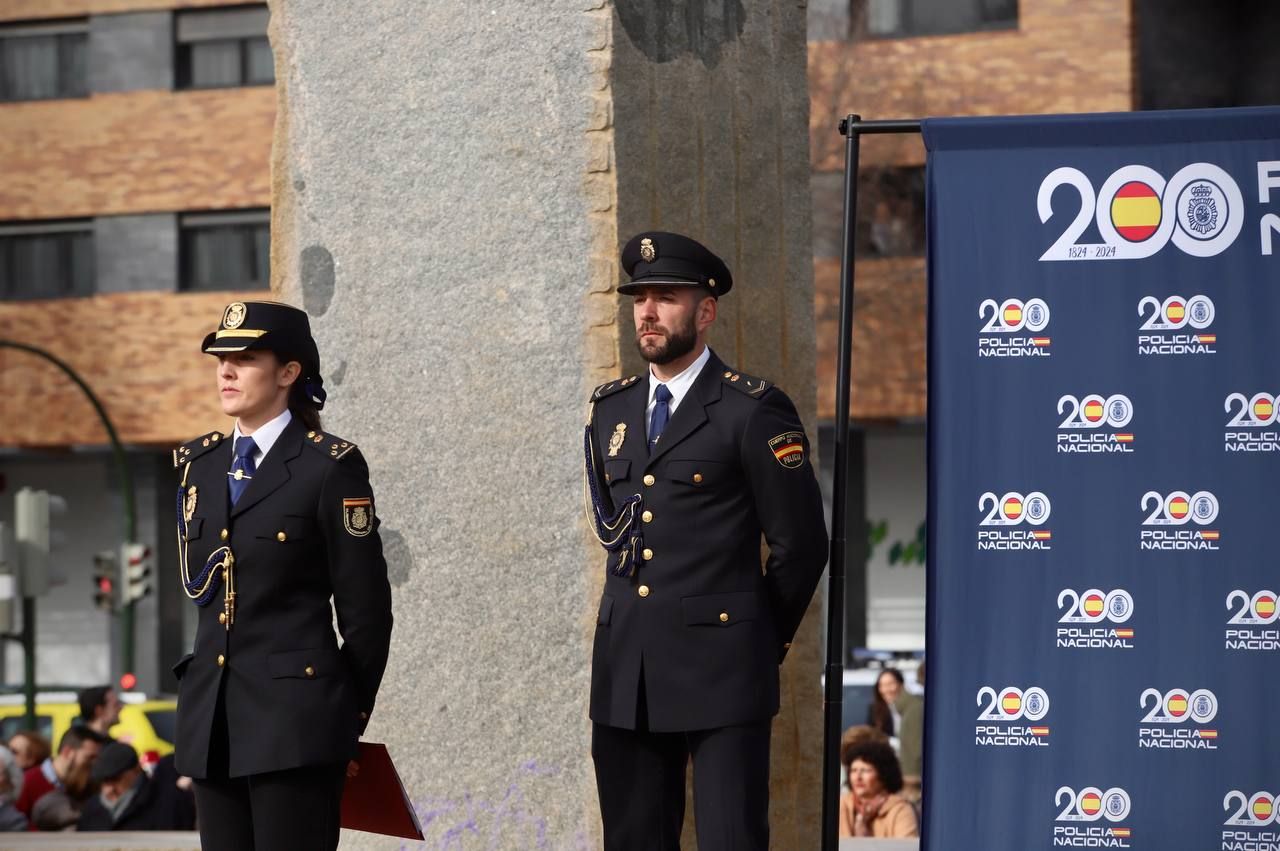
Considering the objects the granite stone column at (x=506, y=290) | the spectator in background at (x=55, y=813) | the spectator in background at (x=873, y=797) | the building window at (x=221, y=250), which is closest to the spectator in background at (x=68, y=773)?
the spectator in background at (x=55, y=813)

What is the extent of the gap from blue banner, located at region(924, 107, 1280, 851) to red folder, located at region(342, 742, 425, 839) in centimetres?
141

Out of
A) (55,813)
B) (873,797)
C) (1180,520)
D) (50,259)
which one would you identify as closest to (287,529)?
(1180,520)

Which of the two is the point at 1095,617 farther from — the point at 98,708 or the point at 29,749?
the point at 98,708

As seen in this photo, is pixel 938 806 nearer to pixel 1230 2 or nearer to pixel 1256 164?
pixel 1256 164

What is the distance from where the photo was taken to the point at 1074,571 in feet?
17.2

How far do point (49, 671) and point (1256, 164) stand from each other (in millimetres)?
28693

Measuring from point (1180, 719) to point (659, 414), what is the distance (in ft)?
5.15

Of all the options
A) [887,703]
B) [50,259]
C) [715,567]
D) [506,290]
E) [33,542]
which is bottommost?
[887,703]

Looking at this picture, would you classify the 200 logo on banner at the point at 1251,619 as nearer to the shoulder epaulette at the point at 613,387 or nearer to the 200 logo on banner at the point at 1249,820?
the 200 logo on banner at the point at 1249,820

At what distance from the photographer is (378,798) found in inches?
196

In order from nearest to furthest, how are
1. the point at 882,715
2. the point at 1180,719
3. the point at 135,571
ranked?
the point at 1180,719 < the point at 882,715 < the point at 135,571

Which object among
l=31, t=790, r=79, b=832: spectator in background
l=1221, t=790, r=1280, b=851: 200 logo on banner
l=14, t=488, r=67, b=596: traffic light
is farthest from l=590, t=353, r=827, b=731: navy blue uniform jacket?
l=14, t=488, r=67, b=596: traffic light

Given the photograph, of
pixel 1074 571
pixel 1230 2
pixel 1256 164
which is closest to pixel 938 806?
pixel 1074 571

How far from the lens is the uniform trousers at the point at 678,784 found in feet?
15.8
